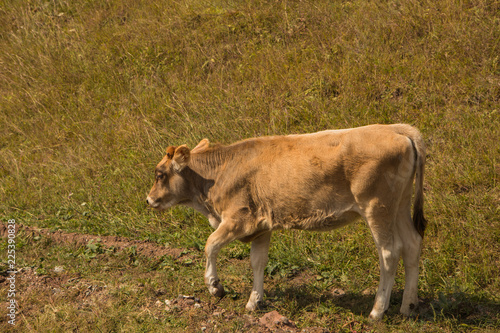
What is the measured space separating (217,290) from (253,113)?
422 centimetres

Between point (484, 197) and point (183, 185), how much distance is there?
12.5ft

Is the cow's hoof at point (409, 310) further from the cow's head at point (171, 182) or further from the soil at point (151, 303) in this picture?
the cow's head at point (171, 182)

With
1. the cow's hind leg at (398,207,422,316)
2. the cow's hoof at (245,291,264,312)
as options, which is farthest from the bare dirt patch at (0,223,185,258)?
the cow's hind leg at (398,207,422,316)

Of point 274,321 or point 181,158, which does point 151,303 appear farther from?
point 181,158

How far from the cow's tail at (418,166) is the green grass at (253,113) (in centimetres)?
81

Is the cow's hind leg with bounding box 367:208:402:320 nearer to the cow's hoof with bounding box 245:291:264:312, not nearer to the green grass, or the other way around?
the green grass

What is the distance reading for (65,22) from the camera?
14453 mm

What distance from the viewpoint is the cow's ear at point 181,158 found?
6613 millimetres

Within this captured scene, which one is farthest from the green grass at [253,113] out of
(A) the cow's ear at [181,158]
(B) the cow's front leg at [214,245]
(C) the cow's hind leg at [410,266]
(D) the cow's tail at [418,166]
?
(A) the cow's ear at [181,158]

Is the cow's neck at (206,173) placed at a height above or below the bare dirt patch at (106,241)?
above

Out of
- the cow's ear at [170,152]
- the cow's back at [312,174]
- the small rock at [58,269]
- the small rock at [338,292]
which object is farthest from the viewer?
the small rock at [58,269]

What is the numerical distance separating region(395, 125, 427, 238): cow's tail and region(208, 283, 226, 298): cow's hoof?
2.31m

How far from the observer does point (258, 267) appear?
641 centimetres

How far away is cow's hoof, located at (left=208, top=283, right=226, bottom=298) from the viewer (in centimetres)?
627
